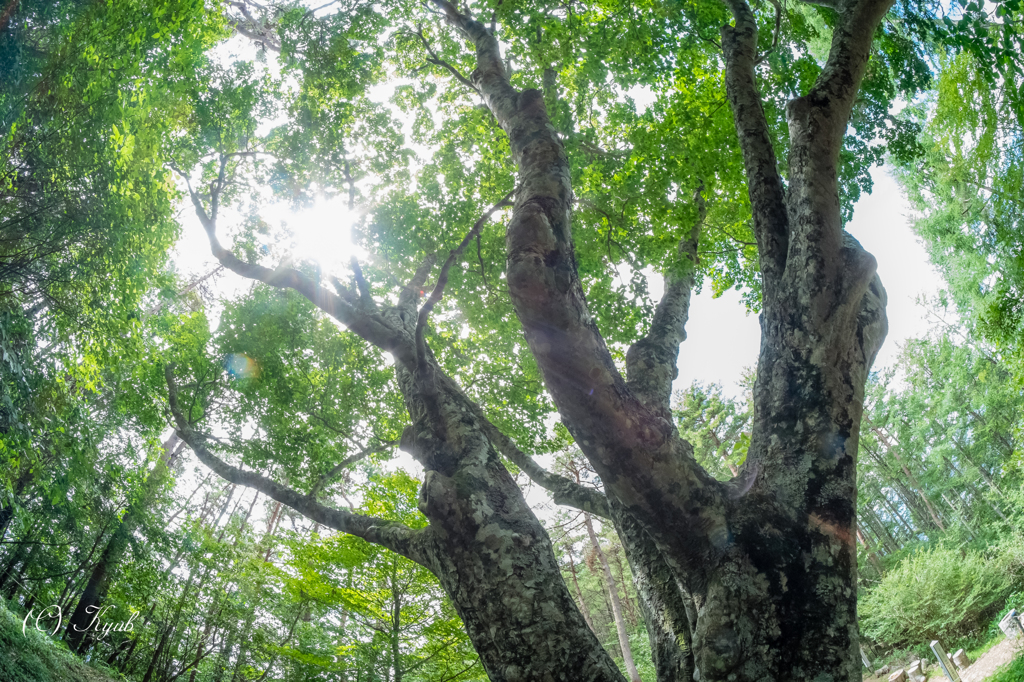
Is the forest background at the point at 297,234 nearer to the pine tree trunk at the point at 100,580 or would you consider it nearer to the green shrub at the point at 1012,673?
the pine tree trunk at the point at 100,580

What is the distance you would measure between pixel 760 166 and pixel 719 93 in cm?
421

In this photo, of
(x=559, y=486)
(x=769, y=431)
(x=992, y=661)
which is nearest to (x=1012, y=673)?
(x=992, y=661)

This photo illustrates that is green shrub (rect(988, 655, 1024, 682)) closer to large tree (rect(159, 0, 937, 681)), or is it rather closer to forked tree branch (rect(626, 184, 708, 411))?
forked tree branch (rect(626, 184, 708, 411))

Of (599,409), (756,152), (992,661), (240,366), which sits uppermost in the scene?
(240,366)

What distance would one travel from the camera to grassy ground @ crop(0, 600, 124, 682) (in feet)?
16.2

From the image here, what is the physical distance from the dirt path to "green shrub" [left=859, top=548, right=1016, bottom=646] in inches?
85.6

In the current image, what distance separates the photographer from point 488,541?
2.50 m

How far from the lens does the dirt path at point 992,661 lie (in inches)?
417

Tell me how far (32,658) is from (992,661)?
18409mm

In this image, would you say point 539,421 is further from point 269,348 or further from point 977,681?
point 977,681

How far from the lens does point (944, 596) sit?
1482 cm

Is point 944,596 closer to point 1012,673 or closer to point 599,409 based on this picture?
point 1012,673

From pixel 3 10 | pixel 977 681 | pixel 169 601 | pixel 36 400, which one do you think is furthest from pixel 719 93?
pixel 977 681

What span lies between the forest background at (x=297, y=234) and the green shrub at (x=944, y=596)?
9.38m
